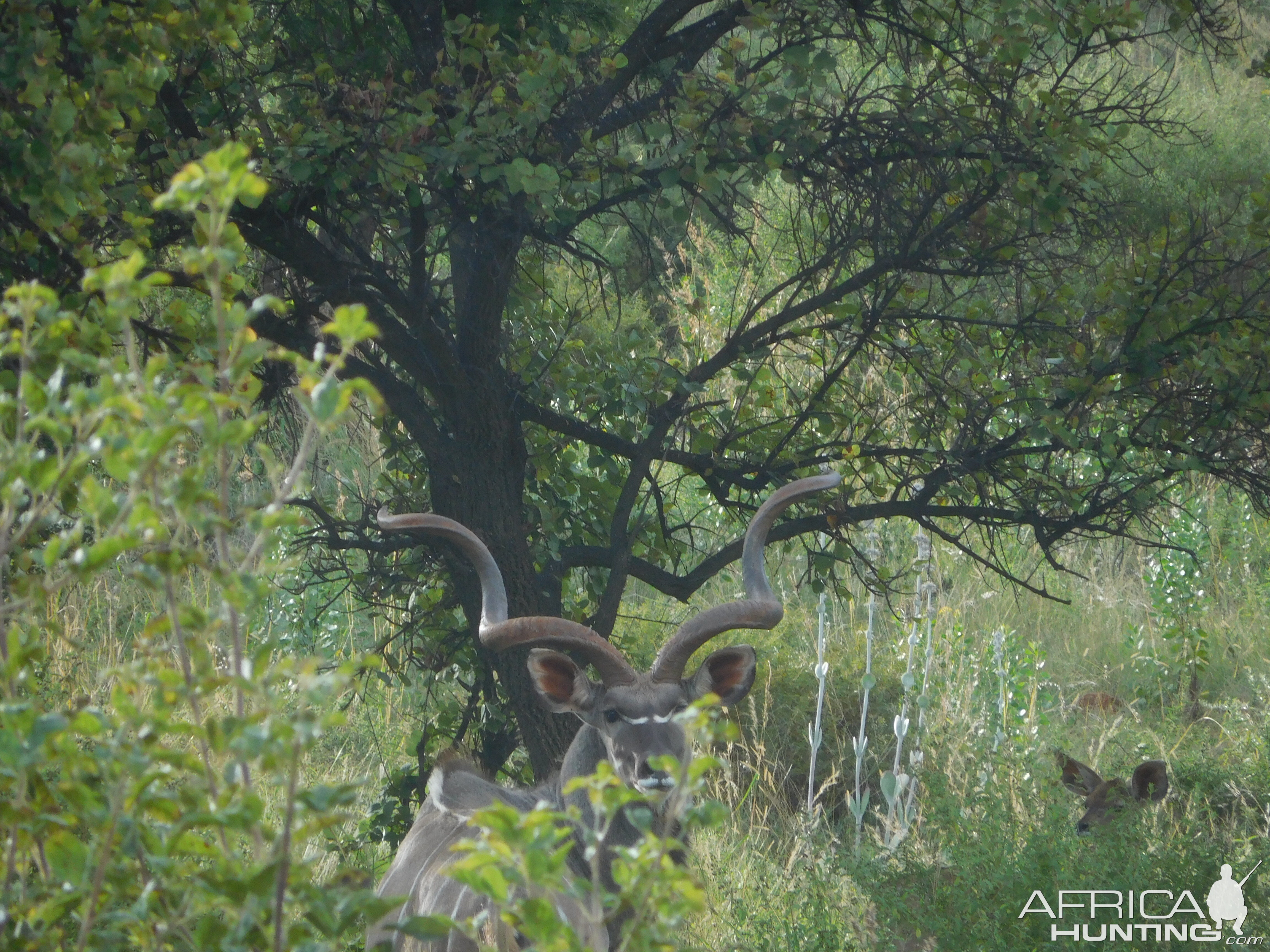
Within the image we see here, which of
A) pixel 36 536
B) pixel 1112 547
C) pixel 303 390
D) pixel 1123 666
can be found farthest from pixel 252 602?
pixel 1112 547

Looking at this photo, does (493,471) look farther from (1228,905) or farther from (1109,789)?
(1228,905)

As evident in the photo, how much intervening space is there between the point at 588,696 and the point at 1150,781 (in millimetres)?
2249

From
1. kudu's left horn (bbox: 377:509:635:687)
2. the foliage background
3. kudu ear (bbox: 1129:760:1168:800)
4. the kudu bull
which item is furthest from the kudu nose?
kudu ear (bbox: 1129:760:1168:800)

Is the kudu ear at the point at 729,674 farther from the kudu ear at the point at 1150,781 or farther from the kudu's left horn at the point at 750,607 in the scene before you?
the kudu ear at the point at 1150,781

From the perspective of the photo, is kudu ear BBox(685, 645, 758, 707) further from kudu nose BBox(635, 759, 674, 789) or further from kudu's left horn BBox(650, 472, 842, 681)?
kudu nose BBox(635, 759, 674, 789)

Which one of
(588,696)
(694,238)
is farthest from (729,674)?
(694,238)

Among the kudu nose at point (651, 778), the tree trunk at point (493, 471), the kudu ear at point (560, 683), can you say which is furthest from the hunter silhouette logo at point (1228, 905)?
the tree trunk at point (493, 471)

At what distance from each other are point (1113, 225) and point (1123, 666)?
4084mm

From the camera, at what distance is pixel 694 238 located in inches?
241

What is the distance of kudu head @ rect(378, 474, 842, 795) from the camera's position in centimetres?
415

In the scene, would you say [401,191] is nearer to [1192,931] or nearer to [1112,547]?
[1192,931]

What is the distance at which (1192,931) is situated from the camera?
4117mm

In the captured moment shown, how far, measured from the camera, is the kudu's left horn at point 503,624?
4.14m

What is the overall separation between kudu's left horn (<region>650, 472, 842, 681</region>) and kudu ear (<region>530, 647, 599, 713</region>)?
0.76 ft
